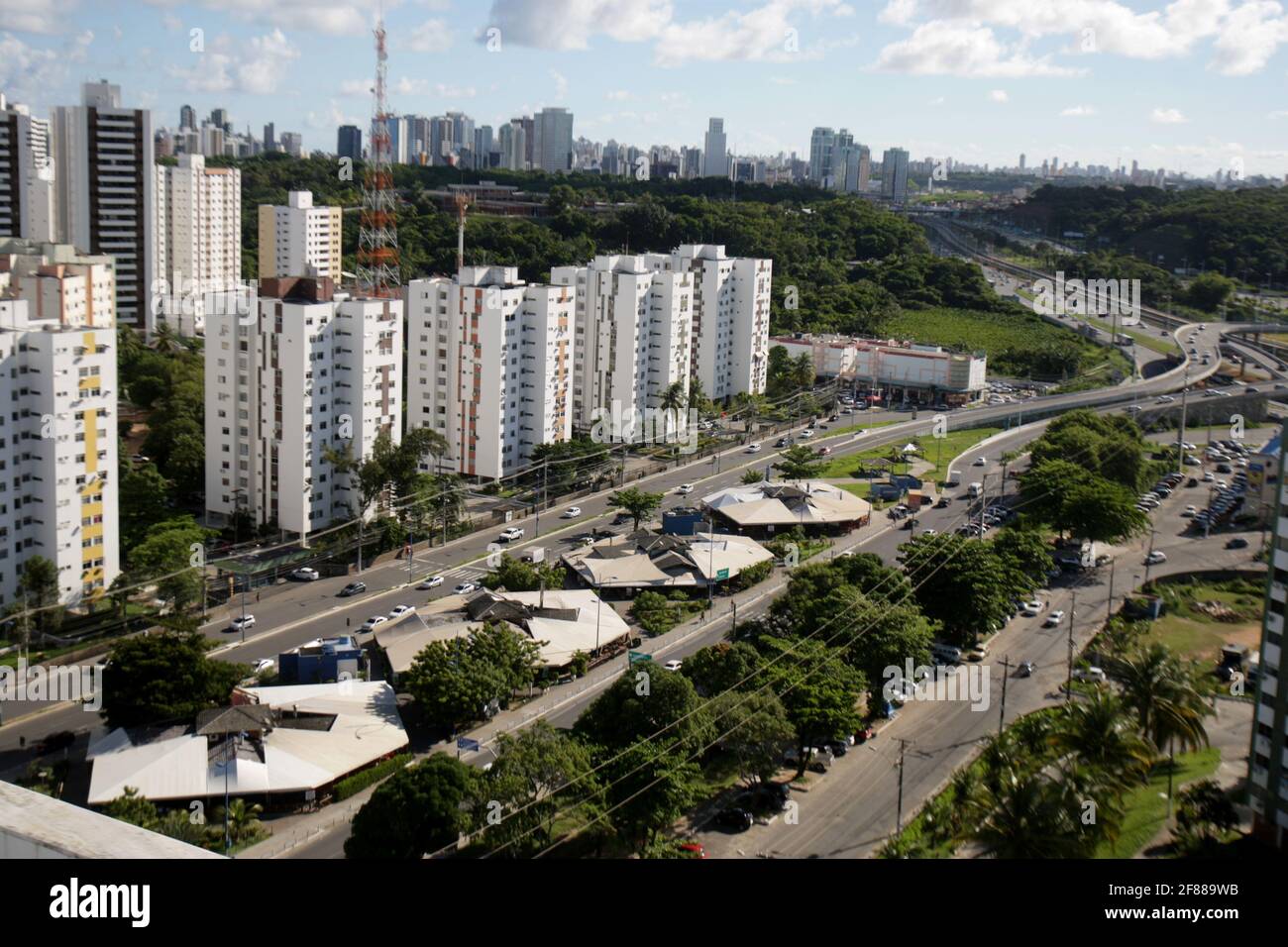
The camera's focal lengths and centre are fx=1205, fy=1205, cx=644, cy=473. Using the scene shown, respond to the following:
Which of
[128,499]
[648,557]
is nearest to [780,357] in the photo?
[648,557]

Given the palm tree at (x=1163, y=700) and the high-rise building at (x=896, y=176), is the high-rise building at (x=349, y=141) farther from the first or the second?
the palm tree at (x=1163, y=700)

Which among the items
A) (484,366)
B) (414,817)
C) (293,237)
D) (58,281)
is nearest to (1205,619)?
(414,817)

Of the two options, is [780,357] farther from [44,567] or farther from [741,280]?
[44,567]

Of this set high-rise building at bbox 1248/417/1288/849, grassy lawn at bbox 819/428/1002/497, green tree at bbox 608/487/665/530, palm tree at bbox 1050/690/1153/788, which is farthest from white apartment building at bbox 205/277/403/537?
high-rise building at bbox 1248/417/1288/849

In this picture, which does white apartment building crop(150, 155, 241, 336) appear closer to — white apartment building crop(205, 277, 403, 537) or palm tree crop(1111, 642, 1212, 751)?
white apartment building crop(205, 277, 403, 537)

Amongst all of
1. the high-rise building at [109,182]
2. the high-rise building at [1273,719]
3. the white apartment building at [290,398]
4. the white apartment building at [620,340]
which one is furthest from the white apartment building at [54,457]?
the high-rise building at [109,182]
